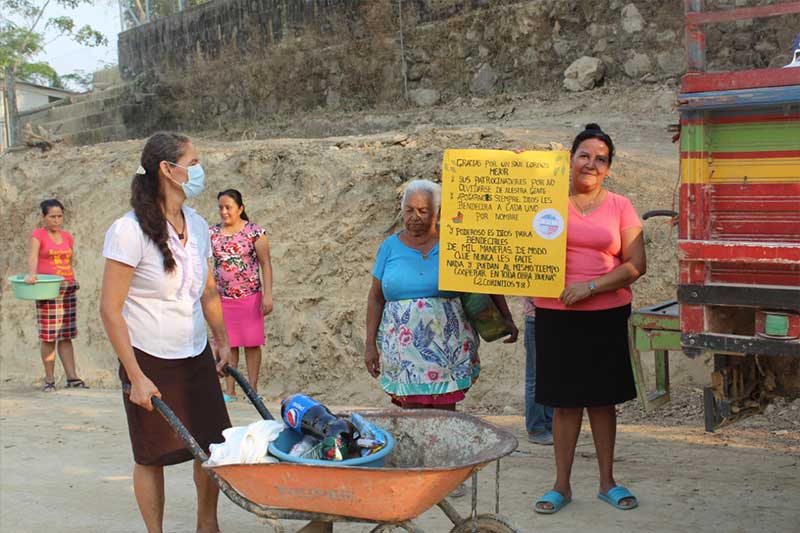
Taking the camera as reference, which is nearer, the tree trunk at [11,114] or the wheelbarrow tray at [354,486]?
the wheelbarrow tray at [354,486]

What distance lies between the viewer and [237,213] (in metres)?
8.16

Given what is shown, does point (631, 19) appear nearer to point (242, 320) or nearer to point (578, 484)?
point (242, 320)

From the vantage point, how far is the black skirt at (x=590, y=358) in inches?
193

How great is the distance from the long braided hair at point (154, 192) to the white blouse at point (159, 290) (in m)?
0.03

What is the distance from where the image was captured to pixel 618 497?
508 cm

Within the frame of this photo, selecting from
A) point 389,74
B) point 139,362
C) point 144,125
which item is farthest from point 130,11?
point 139,362

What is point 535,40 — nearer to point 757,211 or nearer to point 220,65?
point 220,65

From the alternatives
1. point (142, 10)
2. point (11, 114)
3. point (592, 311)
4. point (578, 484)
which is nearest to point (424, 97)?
point (578, 484)

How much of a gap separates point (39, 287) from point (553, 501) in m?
6.48

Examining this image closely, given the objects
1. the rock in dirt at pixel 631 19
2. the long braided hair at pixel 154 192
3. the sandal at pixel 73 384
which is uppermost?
the rock in dirt at pixel 631 19

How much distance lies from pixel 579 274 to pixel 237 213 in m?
4.08

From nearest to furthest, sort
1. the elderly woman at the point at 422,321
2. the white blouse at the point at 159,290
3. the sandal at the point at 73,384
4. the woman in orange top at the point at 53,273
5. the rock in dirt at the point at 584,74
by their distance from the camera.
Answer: the white blouse at the point at 159,290 → the elderly woman at the point at 422,321 → the woman in orange top at the point at 53,273 → the sandal at the point at 73,384 → the rock in dirt at the point at 584,74

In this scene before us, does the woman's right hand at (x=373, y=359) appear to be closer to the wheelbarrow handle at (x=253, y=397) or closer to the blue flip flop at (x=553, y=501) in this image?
the wheelbarrow handle at (x=253, y=397)

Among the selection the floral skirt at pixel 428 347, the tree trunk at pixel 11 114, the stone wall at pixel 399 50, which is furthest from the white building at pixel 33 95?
the floral skirt at pixel 428 347
